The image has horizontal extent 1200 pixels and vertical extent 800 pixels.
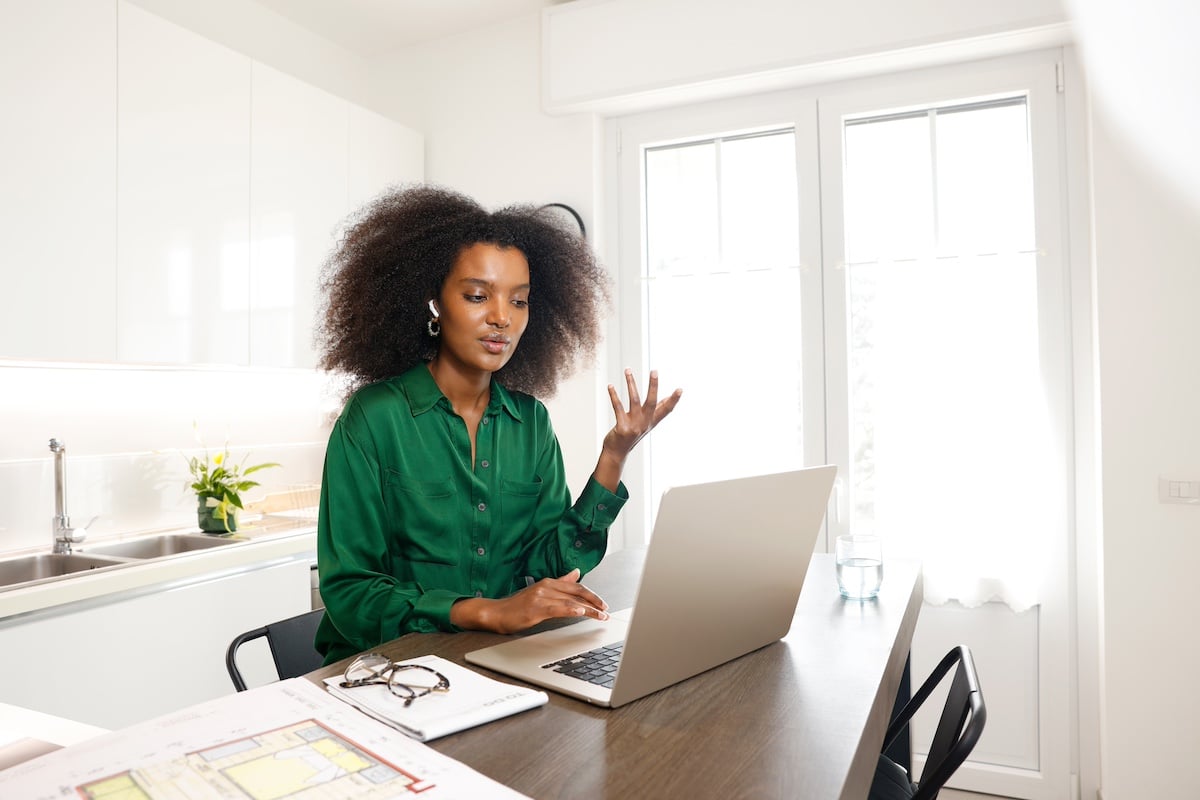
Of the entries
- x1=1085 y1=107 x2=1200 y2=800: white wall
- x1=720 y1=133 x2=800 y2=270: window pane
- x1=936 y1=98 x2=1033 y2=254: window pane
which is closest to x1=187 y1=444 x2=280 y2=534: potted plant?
x1=720 y1=133 x2=800 y2=270: window pane

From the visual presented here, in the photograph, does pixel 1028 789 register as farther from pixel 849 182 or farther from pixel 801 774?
pixel 801 774

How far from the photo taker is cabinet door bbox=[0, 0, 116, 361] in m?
2.08

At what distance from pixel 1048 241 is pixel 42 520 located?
315 centimetres

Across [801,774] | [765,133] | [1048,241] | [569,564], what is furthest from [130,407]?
[1048,241]

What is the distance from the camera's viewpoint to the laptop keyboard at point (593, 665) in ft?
3.24

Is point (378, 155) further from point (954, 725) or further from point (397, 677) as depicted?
point (954, 725)

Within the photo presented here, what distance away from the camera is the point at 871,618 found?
1.33 metres

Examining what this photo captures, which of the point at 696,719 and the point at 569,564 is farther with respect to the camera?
the point at 569,564

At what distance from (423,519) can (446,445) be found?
13 centimetres

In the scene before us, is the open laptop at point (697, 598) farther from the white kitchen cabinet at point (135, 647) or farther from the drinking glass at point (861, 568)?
the white kitchen cabinet at point (135, 647)

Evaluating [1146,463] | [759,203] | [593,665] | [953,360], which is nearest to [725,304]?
[759,203]

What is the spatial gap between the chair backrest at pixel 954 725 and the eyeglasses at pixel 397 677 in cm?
59

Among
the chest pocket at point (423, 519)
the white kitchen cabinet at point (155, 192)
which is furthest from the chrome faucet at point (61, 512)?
the chest pocket at point (423, 519)

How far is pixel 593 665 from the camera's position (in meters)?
1.04
